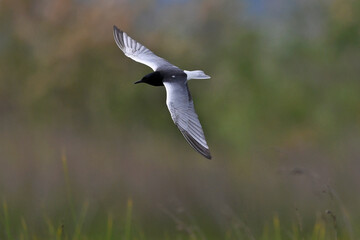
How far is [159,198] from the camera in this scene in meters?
5.21

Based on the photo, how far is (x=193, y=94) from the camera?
16125 mm

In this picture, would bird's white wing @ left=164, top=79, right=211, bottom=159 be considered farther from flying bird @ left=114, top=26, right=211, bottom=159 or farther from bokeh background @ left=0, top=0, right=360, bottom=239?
bokeh background @ left=0, top=0, right=360, bottom=239

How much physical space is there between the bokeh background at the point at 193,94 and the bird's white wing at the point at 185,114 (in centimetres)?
151

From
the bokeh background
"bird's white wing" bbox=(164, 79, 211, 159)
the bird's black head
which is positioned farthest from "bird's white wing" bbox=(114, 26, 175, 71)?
the bokeh background

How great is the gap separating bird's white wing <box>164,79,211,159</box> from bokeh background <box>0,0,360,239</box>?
151cm

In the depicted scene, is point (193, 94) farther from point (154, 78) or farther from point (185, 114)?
point (185, 114)

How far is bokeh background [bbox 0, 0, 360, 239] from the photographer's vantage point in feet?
17.6

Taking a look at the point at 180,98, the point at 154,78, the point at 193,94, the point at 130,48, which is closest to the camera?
the point at 180,98

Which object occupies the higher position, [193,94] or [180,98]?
[180,98]

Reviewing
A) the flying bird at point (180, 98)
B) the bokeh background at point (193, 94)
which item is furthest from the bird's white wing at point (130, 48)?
the bokeh background at point (193, 94)

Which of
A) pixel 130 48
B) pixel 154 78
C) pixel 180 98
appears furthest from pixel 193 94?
pixel 180 98

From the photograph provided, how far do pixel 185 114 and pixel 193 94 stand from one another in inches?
497

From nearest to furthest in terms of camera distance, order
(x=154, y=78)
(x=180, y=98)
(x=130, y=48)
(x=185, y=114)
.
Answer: (x=185, y=114)
(x=180, y=98)
(x=154, y=78)
(x=130, y=48)

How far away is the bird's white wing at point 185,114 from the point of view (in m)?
3.20
